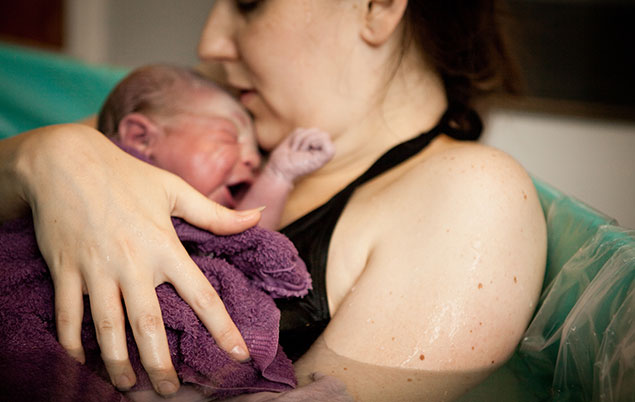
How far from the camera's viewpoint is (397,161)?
3.12 feet

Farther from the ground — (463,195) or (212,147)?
(463,195)

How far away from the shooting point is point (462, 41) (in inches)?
42.6

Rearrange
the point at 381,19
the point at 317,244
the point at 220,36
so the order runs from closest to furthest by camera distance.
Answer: the point at 317,244, the point at 381,19, the point at 220,36

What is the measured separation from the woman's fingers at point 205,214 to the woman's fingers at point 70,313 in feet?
0.51

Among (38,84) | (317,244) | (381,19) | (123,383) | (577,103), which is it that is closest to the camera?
(123,383)

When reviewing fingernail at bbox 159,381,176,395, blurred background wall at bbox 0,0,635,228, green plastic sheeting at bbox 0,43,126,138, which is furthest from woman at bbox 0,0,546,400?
blurred background wall at bbox 0,0,635,228

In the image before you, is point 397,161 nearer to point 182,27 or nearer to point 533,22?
point 533,22

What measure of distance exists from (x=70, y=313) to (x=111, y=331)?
2.2 inches

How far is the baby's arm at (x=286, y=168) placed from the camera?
3.21 ft

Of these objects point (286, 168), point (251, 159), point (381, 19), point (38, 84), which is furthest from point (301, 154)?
point (38, 84)

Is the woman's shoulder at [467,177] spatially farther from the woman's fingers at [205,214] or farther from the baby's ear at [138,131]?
the baby's ear at [138,131]

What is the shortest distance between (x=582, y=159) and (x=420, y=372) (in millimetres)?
2065

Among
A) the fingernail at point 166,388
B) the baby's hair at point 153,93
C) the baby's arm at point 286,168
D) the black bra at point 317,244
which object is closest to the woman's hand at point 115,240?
the fingernail at point 166,388

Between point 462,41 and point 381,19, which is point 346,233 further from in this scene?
point 462,41
